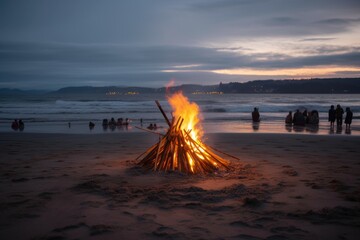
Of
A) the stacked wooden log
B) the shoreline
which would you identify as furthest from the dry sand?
the shoreline

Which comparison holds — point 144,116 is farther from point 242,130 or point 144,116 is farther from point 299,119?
point 299,119

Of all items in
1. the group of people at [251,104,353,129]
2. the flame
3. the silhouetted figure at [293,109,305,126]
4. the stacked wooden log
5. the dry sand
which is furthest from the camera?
the silhouetted figure at [293,109,305,126]

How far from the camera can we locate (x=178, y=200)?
4.69 metres

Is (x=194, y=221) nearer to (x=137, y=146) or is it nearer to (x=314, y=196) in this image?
(x=314, y=196)

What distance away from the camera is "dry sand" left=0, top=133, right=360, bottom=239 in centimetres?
367

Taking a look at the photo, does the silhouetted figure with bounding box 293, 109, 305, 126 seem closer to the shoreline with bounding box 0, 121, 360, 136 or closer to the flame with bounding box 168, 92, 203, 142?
the shoreline with bounding box 0, 121, 360, 136

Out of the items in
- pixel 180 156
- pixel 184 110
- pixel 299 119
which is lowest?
pixel 180 156

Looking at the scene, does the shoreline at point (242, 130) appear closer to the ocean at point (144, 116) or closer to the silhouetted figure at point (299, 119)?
the ocean at point (144, 116)

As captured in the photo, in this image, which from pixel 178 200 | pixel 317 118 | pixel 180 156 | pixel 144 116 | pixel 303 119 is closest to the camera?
pixel 178 200

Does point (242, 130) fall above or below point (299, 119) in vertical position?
A: below

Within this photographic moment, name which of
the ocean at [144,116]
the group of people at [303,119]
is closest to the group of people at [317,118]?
the group of people at [303,119]

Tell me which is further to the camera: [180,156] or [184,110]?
[184,110]

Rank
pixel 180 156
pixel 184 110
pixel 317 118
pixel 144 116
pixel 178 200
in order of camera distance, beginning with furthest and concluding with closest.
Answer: pixel 144 116, pixel 317 118, pixel 184 110, pixel 180 156, pixel 178 200

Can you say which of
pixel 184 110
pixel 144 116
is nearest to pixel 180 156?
pixel 184 110
